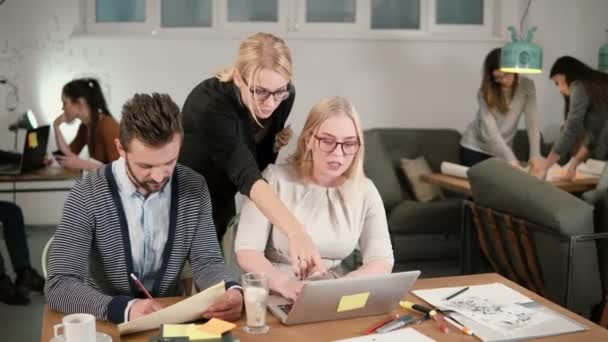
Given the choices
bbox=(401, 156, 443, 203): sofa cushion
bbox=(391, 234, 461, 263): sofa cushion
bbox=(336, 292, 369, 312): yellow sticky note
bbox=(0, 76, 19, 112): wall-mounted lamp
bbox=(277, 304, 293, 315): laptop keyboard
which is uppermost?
bbox=(0, 76, 19, 112): wall-mounted lamp

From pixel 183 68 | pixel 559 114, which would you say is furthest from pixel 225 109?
pixel 559 114

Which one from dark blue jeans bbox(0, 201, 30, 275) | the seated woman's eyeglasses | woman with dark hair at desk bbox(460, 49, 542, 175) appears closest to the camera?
the seated woman's eyeglasses

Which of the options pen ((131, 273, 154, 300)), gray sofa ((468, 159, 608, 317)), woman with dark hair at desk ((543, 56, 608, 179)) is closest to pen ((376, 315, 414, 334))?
pen ((131, 273, 154, 300))

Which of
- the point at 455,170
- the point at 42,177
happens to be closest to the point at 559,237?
the point at 455,170

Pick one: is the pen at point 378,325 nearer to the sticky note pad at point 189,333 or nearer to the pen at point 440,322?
the pen at point 440,322

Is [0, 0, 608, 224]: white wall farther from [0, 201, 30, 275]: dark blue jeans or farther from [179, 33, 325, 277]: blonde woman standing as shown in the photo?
[179, 33, 325, 277]: blonde woman standing

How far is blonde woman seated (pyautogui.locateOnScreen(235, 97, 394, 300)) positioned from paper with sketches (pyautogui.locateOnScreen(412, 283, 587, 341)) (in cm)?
29

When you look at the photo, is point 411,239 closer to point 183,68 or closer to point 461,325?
point 183,68

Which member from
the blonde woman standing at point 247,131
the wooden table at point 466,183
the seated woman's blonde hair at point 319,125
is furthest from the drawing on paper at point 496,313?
the wooden table at point 466,183

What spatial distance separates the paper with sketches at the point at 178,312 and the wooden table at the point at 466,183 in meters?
2.60

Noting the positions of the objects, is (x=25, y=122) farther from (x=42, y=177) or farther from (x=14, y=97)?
(x=42, y=177)

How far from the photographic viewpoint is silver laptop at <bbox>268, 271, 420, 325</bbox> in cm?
152

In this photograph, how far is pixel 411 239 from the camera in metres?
4.41

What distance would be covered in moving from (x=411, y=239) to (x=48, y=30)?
2.90 m
